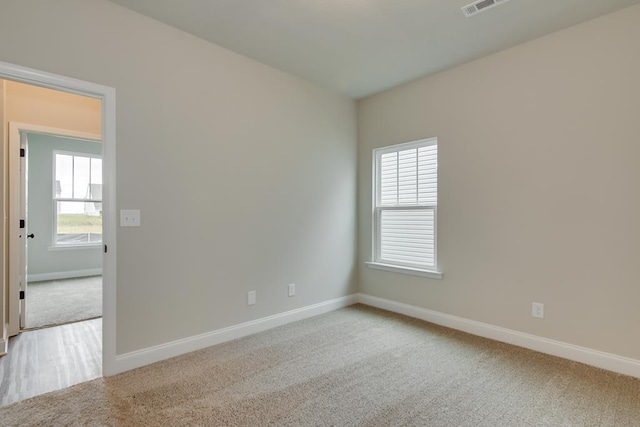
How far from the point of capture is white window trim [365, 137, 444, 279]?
11.5ft

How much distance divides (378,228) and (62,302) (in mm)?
4395

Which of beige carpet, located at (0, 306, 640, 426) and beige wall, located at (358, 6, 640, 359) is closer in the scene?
beige carpet, located at (0, 306, 640, 426)

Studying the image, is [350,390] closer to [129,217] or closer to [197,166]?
[129,217]

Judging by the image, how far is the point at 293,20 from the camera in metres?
2.53

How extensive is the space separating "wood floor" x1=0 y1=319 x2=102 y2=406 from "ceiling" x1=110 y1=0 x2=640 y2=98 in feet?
9.15

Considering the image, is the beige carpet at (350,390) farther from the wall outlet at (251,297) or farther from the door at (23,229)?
the door at (23,229)

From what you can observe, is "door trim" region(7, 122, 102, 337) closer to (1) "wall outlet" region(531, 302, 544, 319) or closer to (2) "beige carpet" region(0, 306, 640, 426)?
(2) "beige carpet" region(0, 306, 640, 426)

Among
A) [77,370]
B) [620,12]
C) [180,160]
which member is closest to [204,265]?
[180,160]

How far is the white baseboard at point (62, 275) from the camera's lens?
18.7 ft

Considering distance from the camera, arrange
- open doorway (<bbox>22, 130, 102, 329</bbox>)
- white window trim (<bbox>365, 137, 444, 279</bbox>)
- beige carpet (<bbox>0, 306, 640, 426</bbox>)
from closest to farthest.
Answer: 1. beige carpet (<bbox>0, 306, 640, 426</bbox>)
2. white window trim (<bbox>365, 137, 444, 279</bbox>)
3. open doorway (<bbox>22, 130, 102, 329</bbox>)

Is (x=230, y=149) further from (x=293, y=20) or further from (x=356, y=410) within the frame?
(x=356, y=410)

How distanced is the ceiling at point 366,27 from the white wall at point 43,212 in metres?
4.90

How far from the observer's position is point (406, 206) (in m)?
3.79

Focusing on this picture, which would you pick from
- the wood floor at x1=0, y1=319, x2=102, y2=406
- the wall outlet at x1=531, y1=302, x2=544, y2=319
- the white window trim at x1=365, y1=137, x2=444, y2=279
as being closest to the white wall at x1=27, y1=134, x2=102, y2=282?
the wood floor at x1=0, y1=319, x2=102, y2=406
